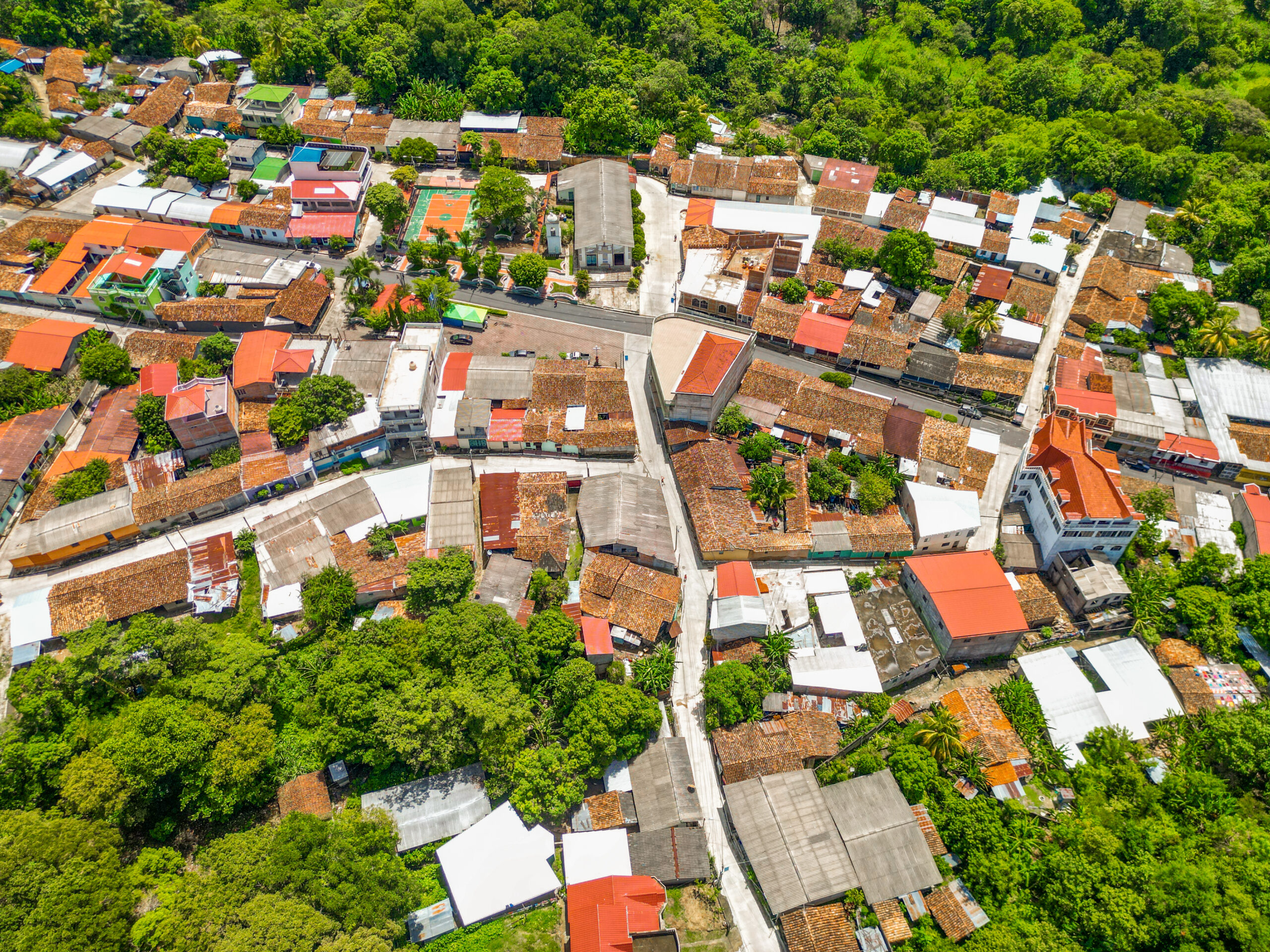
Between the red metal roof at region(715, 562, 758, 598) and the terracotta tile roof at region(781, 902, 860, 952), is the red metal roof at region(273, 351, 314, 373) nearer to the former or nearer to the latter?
the red metal roof at region(715, 562, 758, 598)

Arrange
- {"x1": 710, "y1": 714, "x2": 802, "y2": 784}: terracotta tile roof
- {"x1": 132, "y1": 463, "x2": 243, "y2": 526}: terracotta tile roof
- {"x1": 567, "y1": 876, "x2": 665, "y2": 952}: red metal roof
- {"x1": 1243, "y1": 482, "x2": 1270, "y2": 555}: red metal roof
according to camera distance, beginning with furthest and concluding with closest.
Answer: {"x1": 132, "y1": 463, "x2": 243, "y2": 526}: terracotta tile roof → {"x1": 1243, "y1": 482, "x2": 1270, "y2": 555}: red metal roof → {"x1": 710, "y1": 714, "x2": 802, "y2": 784}: terracotta tile roof → {"x1": 567, "y1": 876, "x2": 665, "y2": 952}: red metal roof

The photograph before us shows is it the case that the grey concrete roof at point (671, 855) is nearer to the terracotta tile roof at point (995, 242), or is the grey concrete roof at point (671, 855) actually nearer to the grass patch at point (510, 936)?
the grass patch at point (510, 936)

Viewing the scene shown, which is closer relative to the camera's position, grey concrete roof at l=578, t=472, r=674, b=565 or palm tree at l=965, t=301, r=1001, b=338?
Answer: grey concrete roof at l=578, t=472, r=674, b=565

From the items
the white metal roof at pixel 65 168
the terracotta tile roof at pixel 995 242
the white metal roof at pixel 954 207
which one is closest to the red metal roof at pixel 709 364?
the terracotta tile roof at pixel 995 242

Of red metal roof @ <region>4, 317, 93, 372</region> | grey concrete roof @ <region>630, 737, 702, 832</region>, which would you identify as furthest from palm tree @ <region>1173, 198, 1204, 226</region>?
red metal roof @ <region>4, 317, 93, 372</region>

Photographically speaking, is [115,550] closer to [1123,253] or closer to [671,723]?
[671,723]

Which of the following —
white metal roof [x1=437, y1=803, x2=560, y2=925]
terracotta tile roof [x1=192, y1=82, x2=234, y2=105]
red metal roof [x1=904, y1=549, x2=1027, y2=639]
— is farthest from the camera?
terracotta tile roof [x1=192, y1=82, x2=234, y2=105]
